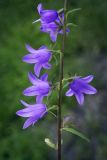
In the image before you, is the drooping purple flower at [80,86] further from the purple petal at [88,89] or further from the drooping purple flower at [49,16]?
the drooping purple flower at [49,16]

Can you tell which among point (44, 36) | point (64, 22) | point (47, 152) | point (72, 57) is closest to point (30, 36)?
point (44, 36)

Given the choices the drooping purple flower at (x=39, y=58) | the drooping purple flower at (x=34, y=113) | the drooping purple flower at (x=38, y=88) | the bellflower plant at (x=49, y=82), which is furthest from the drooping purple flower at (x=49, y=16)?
the drooping purple flower at (x=34, y=113)

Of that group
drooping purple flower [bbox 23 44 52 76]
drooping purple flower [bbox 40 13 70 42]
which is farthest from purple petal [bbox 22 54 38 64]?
drooping purple flower [bbox 40 13 70 42]

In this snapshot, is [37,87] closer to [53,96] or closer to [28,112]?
[28,112]

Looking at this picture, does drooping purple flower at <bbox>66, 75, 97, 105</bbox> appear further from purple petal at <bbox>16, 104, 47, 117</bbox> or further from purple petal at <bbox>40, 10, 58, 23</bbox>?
purple petal at <bbox>40, 10, 58, 23</bbox>

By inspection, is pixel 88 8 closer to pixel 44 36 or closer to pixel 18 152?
pixel 44 36

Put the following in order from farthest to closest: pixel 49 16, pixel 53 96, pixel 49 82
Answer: pixel 53 96
pixel 49 82
pixel 49 16

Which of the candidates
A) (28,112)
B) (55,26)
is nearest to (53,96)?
(28,112)

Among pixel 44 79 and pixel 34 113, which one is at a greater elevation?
pixel 44 79
